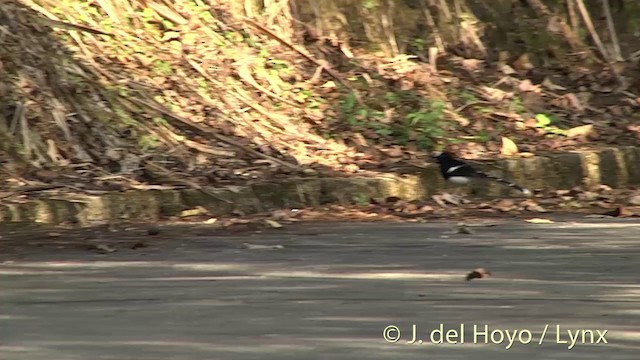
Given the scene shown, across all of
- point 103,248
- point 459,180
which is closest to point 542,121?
point 459,180

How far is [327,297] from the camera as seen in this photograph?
5.25 m

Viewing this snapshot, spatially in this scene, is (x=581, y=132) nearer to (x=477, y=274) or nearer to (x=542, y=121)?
(x=542, y=121)

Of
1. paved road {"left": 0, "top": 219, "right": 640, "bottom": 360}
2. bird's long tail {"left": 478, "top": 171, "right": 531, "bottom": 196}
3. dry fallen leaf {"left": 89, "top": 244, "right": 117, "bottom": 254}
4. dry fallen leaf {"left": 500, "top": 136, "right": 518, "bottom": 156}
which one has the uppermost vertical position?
dry fallen leaf {"left": 500, "top": 136, "right": 518, "bottom": 156}

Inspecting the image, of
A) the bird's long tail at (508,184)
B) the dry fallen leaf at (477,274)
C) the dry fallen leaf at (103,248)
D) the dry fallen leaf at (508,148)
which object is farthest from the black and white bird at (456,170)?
the dry fallen leaf at (477,274)

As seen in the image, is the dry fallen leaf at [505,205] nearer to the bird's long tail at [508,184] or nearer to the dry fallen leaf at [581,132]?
the bird's long tail at [508,184]

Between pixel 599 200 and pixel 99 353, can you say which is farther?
pixel 599 200

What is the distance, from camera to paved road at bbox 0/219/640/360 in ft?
13.9

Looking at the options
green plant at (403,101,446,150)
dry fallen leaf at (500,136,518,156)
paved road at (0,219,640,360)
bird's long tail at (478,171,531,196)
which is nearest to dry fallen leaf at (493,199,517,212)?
bird's long tail at (478,171,531,196)

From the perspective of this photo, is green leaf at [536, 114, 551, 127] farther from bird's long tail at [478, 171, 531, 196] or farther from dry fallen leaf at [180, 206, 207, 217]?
dry fallen leaf at [180, 206, 207, 217]

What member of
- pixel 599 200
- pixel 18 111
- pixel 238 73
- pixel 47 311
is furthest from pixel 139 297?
pixel 238 73

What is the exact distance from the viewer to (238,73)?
36.2ft

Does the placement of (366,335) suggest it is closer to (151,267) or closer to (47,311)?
(47,311)

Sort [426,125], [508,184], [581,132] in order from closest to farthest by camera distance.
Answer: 1. [508,184]
2. [426,125]
3. [581,132]

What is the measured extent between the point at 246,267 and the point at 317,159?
3897mm
